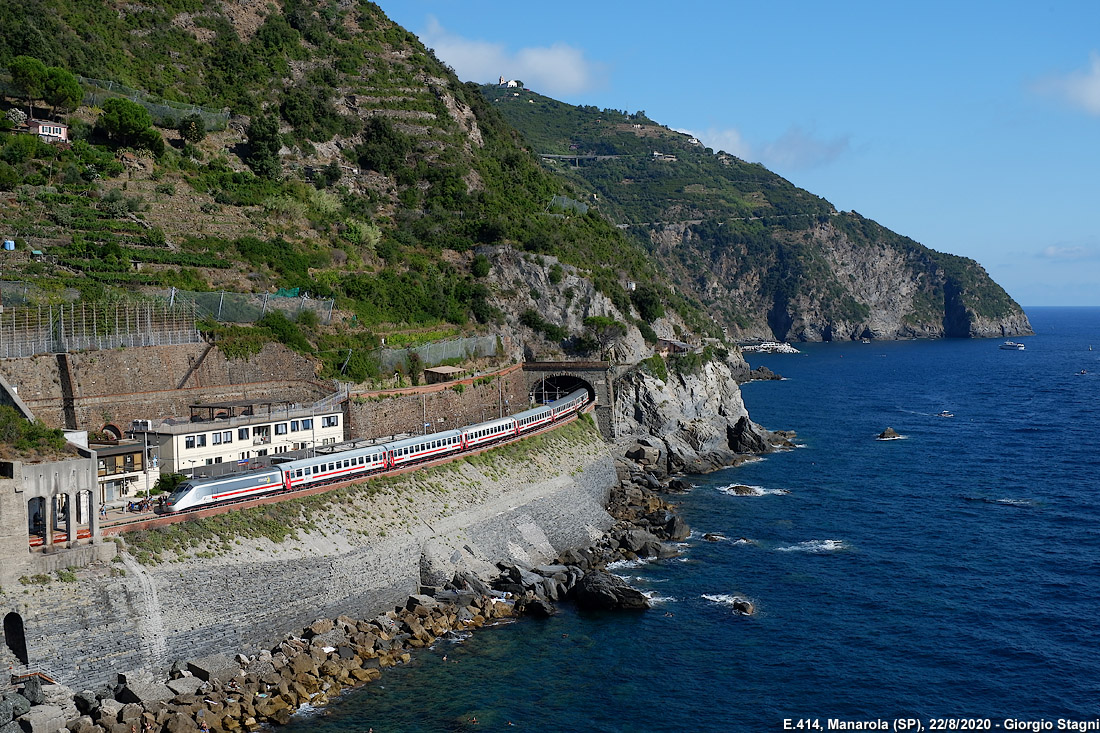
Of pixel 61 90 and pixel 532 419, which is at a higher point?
pixel 61 90

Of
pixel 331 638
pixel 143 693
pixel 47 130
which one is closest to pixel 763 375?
pixel 47 130

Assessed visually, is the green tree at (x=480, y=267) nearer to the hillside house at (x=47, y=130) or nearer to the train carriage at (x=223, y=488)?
the hillside house at (x=47, y=130)

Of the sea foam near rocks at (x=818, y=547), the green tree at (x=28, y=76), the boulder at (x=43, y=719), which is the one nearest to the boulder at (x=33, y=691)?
the boulder at (x=43, y=719)

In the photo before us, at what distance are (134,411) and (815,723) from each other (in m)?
43.6

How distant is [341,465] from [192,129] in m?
57.5

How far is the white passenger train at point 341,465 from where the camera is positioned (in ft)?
154

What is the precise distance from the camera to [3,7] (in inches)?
3826

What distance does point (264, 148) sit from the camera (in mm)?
102438

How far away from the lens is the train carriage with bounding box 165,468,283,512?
151 feet

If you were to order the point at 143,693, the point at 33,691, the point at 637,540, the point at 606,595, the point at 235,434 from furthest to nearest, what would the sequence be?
the point at 637,540
the point at 235,434
the point at 606,595
the point at 143,693
the point at 33,691

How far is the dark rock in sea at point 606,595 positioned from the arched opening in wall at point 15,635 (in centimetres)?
2873

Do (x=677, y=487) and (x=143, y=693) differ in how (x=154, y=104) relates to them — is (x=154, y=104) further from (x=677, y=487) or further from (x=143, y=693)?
(x=143, y=693)

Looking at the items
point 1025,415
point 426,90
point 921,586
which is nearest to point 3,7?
point 426,90

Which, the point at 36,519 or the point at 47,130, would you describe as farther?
the point at 47,130
